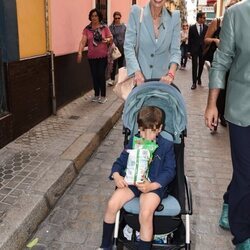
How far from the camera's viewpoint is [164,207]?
2.73 metres

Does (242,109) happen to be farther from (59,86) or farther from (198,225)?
(59,86)

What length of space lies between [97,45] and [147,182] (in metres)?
5.24

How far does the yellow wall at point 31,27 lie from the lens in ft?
17.8

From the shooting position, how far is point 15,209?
3402mm

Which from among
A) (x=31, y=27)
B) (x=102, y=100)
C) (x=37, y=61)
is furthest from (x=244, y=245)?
(x=102, y=100)

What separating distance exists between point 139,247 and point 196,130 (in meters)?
4.19

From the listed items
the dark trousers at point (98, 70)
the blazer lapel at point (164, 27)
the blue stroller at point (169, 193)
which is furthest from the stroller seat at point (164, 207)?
the dark trousers at point (98, 70)

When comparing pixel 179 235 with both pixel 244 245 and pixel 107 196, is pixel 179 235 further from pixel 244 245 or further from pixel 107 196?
pixel 107 196

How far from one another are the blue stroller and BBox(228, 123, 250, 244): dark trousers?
355 millimetres

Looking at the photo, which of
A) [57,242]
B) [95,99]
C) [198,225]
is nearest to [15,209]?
[57,242]

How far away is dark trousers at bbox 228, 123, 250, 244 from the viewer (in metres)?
2.80

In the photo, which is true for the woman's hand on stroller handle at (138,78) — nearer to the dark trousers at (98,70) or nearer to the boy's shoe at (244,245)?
the boy's shoe at (244,245)

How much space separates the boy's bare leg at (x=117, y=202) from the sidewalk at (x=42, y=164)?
0.83 meters

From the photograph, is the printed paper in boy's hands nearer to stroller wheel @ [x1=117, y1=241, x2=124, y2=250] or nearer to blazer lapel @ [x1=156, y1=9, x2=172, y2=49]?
stroller wheel @ [x1=117, y1=241, x2=124, y2=250]
